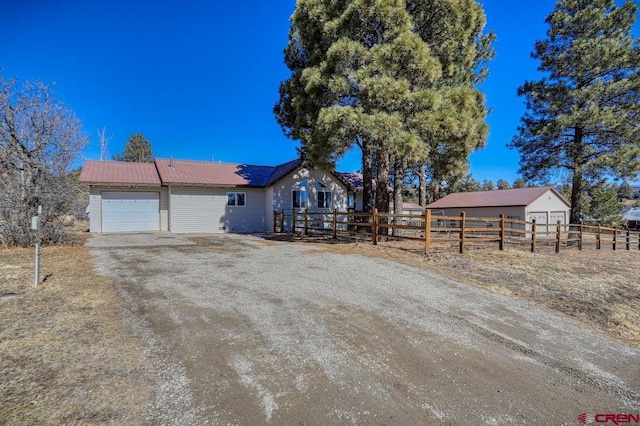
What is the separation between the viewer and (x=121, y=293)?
527cm

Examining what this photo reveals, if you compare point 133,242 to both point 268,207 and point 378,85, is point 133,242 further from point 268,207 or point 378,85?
point 378,85

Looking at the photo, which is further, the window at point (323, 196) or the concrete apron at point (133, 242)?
the window at point (323, 196)

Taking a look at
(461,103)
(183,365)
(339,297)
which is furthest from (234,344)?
(461,103)

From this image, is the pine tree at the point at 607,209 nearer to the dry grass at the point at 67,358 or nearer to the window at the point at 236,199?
the window at the point at 236,199

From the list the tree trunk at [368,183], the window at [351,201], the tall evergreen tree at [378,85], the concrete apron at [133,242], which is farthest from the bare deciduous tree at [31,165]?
the window at [351,201]

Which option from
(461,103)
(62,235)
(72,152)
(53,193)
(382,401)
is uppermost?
(461,103)

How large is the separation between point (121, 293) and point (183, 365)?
9.40 feet

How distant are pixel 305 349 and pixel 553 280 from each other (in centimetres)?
636

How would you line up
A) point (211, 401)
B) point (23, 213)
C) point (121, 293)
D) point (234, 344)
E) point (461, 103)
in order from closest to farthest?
point (211, 401) → point (234, 344) → point (121, 293) → point (23, 213) → point (461, 103)

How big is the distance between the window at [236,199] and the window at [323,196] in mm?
4331

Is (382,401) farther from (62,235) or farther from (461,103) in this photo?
(62,235)
